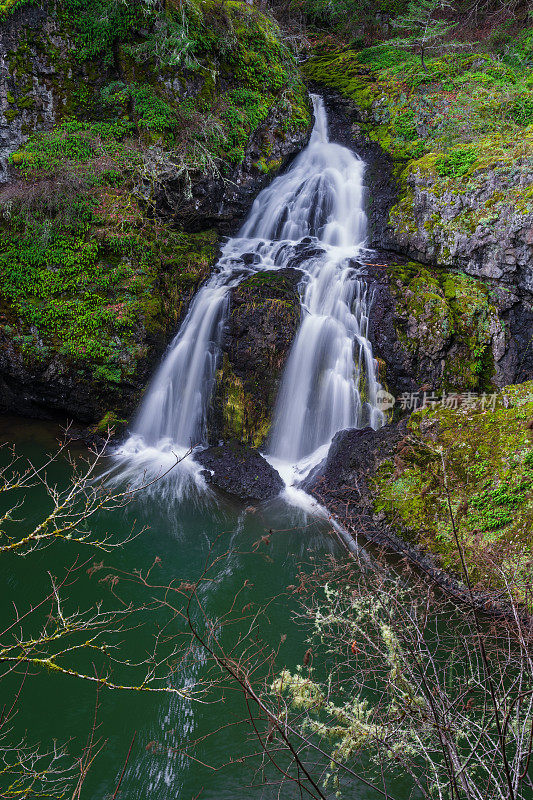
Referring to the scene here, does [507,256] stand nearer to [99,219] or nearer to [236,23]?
[99,219]

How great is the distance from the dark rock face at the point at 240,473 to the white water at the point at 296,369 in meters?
0.31

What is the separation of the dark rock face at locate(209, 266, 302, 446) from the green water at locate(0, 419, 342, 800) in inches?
72.1

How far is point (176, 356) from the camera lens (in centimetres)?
938

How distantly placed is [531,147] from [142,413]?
→ 900 cm

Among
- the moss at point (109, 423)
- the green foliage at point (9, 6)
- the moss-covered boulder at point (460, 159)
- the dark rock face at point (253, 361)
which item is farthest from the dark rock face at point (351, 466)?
the green foliage at point (9, 6)

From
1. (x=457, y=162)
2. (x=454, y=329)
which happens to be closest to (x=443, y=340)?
(x=454, y=329)

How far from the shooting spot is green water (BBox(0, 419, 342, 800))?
3.88m

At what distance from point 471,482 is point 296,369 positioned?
3.82 metres

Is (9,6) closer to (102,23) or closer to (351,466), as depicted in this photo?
(102,23)

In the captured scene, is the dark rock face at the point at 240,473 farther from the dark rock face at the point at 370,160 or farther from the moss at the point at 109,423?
the dark rock face at the point at 370,160

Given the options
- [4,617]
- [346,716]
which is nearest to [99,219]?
[4,617]

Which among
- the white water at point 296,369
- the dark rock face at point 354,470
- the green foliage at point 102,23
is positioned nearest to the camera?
the dark rock face at point 354,470

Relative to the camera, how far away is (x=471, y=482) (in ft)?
20.3

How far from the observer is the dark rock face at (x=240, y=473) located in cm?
773
